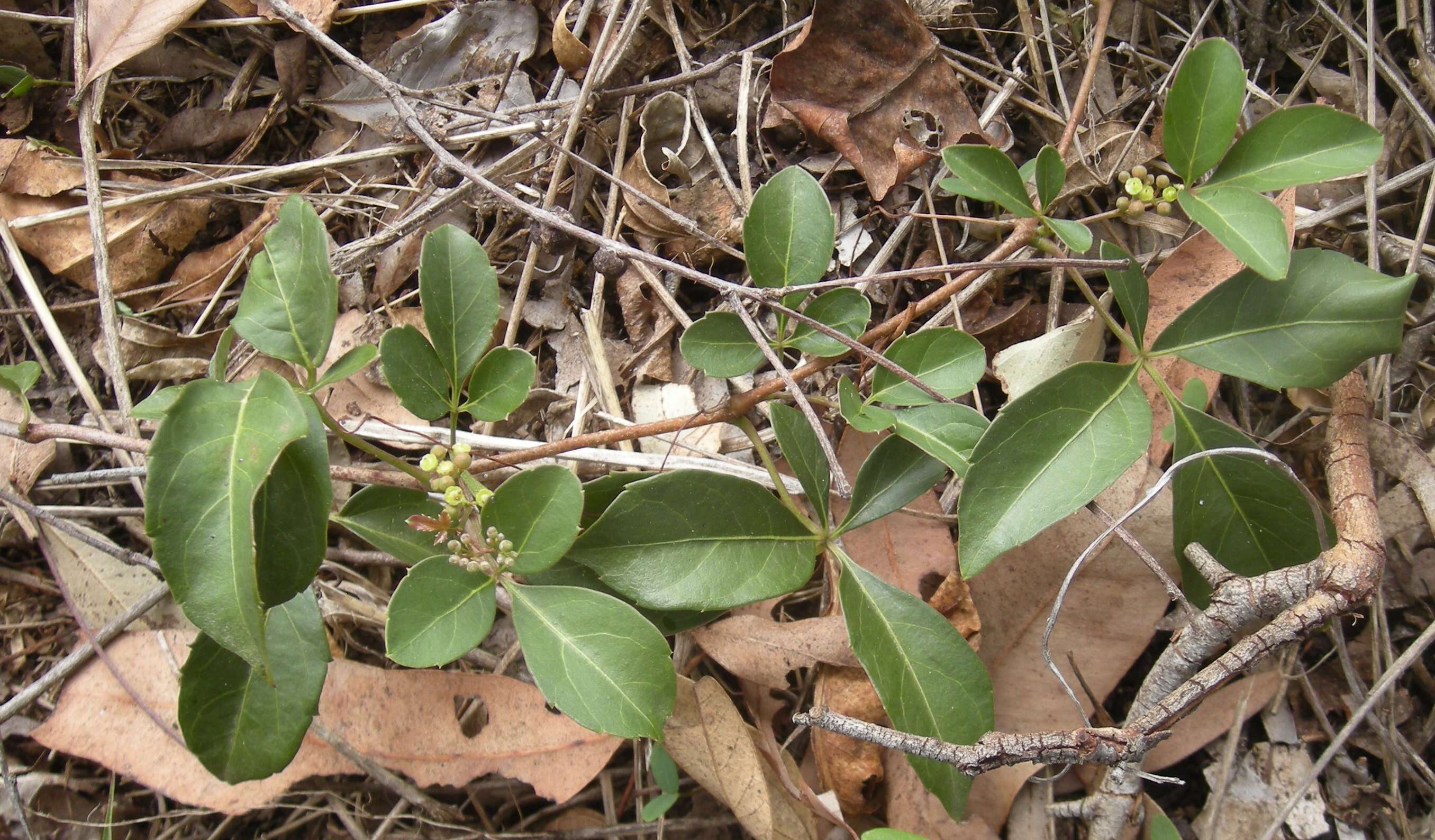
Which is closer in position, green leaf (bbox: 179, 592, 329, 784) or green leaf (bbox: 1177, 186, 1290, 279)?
green leaf (bbox: 1177, 186, 1290, 279)

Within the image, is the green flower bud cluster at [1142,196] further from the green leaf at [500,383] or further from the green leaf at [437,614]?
the green leaf at [437,614]

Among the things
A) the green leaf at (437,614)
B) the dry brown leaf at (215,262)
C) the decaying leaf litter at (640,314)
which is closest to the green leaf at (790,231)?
the decaying leaf litter at (640,314)

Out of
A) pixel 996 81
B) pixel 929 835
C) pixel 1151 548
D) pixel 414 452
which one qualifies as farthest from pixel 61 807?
pixel 996 81

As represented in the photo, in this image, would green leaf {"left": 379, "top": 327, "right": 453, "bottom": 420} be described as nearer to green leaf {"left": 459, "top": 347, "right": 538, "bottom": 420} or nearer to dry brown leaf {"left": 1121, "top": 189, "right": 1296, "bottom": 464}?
green leaf {"left": 459, "top": 347, "right": 538, "bottom": 420}

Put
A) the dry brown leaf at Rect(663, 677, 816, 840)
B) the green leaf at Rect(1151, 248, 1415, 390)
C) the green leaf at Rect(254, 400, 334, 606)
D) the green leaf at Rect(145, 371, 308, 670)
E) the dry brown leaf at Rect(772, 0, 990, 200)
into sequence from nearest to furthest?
the green leaf at Rect(145, 371, 308, 670)
the green leaf at Rect(254, 400, 334, 606)
the green leaf at Rect(1151, 248, 1415, 390)
the dry brown leaf at Rect(663, 677, 816, 840)
the dry brown leaf at Rect(772, 0, 990, 200)

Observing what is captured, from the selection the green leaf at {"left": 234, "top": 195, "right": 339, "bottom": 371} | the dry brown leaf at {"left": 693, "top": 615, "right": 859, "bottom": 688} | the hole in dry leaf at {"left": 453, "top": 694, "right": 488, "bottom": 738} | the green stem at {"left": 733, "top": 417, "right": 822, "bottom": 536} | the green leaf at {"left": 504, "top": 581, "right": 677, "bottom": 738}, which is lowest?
the hole in dry leaf at {"left": 453, "top": 694, "right": 488, "bottom": 738}

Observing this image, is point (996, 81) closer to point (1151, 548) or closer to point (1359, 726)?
point (1151, 548)

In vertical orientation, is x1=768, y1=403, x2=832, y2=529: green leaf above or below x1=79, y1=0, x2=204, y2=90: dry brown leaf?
below

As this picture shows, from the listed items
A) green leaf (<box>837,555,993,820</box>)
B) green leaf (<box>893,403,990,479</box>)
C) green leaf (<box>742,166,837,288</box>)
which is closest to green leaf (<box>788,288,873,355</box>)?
green leaf (<box>742,166,837,288</box>)
